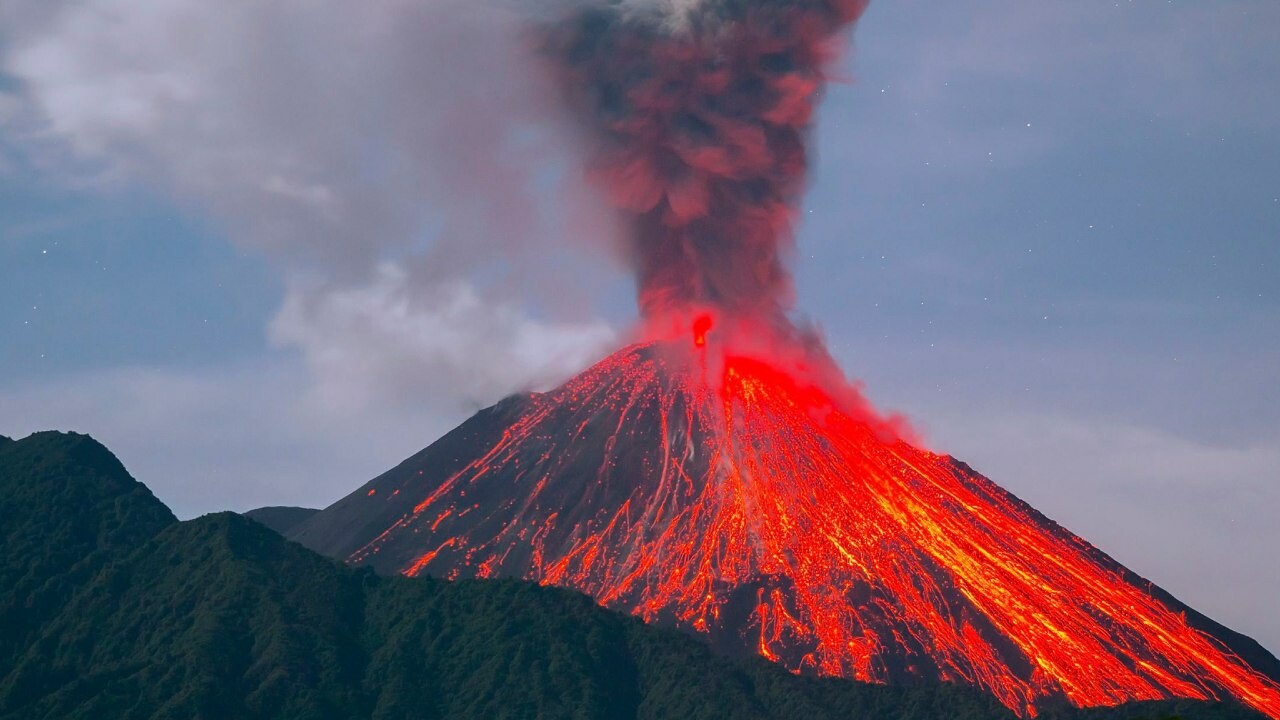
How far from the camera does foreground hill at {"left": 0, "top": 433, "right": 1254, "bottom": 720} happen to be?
45.5 metres

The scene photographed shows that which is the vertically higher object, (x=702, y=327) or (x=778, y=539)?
(x=702, y=327)

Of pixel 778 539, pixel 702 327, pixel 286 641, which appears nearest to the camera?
pixel 286 641

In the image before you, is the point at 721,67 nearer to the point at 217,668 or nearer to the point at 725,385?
the point at 725,385

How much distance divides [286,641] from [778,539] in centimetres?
1743

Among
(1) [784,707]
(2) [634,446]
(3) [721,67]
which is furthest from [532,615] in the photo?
(3) [721,67]

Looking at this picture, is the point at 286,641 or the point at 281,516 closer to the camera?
the point at 286,641

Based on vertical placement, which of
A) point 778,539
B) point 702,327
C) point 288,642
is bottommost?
point 288,642

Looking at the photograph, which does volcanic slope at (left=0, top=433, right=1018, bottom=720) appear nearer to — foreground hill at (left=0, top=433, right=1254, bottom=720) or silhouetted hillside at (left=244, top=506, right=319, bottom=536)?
foreground hill at (left=0, top=433, right=1254, bottom=720)

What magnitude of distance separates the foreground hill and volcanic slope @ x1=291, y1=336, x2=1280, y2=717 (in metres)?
2.47

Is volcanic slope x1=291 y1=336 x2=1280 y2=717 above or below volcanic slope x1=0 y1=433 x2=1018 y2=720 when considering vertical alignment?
above

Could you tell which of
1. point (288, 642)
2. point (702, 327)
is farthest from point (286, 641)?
point (702, 327)

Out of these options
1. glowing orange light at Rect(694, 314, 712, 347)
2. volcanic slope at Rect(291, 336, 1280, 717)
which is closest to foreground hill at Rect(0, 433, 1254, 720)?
volcanic slope at Rect(291, 336, 1280, 717)

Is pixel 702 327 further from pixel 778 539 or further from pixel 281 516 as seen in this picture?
pixel 281 516

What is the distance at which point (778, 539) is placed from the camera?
188ft
